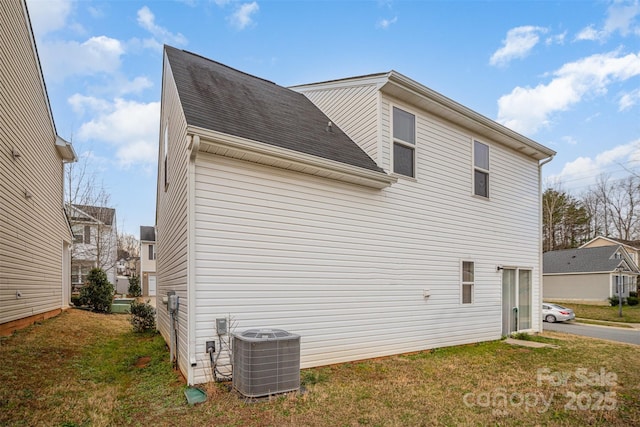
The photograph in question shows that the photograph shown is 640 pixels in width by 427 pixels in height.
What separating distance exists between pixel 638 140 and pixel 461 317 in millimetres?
14197

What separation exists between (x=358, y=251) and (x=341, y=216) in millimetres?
747

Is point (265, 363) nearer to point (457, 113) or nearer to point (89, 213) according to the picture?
point (457, 113)

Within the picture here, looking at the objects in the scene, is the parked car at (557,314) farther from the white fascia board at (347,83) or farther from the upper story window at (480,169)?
the white fascia board at (347,83)

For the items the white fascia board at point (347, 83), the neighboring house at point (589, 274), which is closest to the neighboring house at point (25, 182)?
the white fascia board at point (347, 83)

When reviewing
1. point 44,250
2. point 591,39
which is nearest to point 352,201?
point 44,250

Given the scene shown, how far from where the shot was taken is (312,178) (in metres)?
6.07

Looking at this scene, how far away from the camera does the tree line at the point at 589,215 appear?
34.0m

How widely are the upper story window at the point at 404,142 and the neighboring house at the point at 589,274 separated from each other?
24932mm

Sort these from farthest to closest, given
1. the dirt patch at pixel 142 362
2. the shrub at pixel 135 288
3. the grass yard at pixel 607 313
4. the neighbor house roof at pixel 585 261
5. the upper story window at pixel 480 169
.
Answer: the shrub at pixel 135 288, the neighbor house roof at pixel 585 261, the grass yard at pixel 607 313, the upper story window at pixel 480 169, the dirt patch at pixel 142 362

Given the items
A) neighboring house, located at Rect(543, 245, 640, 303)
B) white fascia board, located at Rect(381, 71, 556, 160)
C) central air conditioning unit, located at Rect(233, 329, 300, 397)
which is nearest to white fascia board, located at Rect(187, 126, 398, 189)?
white fascia board, located at Rect(381, 71, 556, 160)

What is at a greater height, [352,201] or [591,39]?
[591,39]

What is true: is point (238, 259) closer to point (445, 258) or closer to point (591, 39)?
point (445, 258)

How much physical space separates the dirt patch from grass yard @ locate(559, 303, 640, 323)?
22404mm

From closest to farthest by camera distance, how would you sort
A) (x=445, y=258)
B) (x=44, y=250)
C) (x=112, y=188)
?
1. (x=445, y=258)
2. (x=44, y=250)
3. (x=112, y=188)
